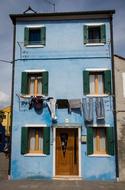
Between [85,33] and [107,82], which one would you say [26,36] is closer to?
[85,33]

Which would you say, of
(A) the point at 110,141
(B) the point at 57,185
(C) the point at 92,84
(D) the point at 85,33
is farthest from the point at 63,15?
(B) the point at 57,185

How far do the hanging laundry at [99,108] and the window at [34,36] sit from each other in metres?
4.53

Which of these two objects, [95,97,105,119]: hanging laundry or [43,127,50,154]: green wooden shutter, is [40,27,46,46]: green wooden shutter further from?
[43,127,50,154]: green wooden shutter

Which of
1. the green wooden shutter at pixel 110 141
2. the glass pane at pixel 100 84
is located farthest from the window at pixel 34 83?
the green wooden shutter at pixel 110 141

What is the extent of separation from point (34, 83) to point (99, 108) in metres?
3.96

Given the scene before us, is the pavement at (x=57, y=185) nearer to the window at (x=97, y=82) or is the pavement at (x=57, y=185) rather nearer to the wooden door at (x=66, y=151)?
the wooden door at (x=66, y=151)

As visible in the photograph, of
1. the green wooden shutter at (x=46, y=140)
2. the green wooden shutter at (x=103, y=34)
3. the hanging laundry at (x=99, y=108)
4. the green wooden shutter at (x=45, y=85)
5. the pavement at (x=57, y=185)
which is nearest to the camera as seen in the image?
the pavement at (x=57, y=185)

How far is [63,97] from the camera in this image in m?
15.3

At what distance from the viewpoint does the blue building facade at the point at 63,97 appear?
48.5 ft

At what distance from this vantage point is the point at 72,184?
529 inches

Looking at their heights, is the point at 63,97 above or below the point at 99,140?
above

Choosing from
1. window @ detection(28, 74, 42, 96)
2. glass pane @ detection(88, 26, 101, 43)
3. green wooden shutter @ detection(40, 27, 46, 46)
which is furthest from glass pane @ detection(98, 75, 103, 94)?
green wooden shutter @ detection(40, 27, 46, 46)

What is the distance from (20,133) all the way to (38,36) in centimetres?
575

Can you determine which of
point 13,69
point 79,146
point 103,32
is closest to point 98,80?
point 103,32
